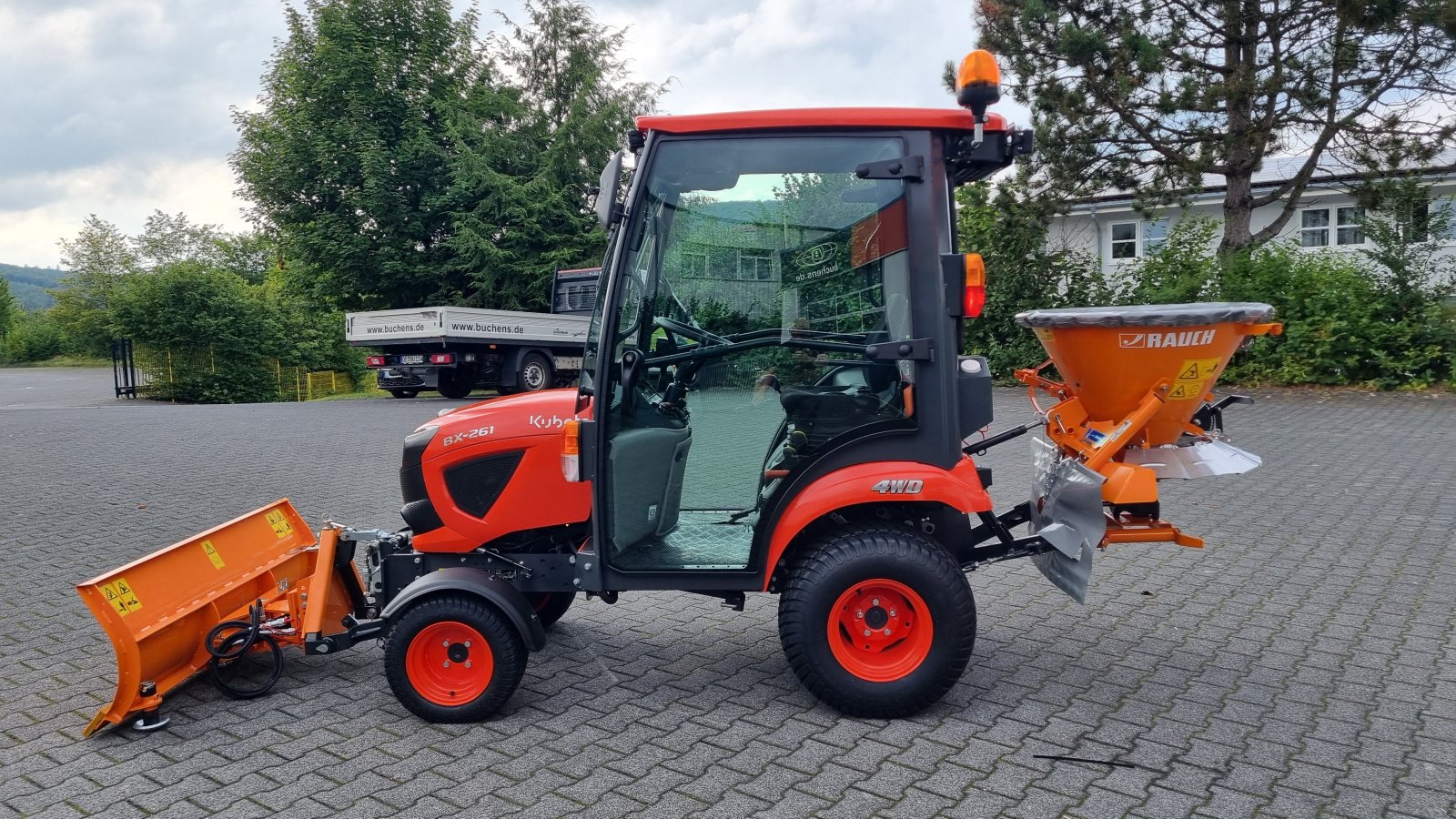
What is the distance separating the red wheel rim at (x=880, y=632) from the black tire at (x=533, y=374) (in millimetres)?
17135

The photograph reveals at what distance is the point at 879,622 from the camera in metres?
3.91

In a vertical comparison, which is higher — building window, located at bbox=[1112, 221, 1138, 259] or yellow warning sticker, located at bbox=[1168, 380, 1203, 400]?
building window, located at bbox=[1112, 221, 1138, 259]

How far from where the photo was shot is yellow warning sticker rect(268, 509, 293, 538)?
4680 mm

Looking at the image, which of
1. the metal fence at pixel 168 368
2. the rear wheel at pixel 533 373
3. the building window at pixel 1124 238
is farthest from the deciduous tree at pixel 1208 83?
the metal fence at pixel 168 368

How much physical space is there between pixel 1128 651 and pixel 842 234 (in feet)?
7.66

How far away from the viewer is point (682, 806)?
328 cm

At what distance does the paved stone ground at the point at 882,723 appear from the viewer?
10.9ft

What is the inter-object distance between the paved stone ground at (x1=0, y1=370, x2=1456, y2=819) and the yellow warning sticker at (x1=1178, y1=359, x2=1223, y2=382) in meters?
1.25

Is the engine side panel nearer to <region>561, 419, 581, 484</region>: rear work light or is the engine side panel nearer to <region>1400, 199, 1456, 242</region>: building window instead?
<region>561, 419, 581, 484</region>: rear work light

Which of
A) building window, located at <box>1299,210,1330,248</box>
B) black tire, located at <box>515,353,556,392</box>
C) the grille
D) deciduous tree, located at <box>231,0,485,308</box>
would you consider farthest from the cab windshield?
deciduous tree, located at <box>231,0,485,308</box>

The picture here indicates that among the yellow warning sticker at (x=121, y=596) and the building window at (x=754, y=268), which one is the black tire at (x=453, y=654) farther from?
the building window at (x=754, y=268)

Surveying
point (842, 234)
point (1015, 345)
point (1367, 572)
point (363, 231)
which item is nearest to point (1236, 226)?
point (1015, 345)

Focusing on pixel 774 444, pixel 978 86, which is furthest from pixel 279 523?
pixel 978 86

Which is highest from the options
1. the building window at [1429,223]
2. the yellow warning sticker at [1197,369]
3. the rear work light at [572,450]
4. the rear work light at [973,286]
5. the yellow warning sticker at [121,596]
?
the building window at [1429,223]
